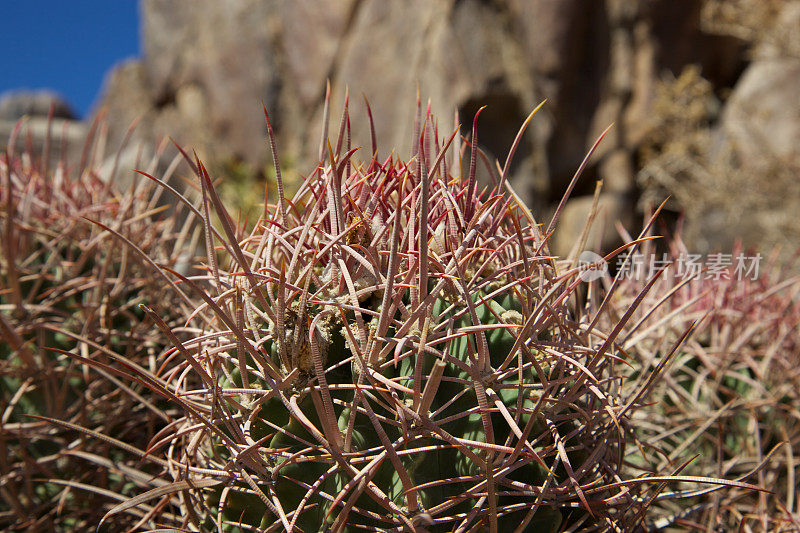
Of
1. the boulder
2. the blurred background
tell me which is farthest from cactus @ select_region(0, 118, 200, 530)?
the boulder

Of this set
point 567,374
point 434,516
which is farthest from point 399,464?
point 567,374

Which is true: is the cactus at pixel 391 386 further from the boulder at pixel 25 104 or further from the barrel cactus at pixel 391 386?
the boulder at pixel 25 104

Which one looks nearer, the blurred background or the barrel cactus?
the barrel cactus

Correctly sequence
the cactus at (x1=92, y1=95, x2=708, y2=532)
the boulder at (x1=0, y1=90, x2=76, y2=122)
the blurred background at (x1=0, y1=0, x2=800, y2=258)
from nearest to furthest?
the cactus at (x1=92, y1=95, x2=708, y2=532) < the blurred background at (x1=0, y1=0, x2=800, y2=258) < the boulder at (x1=0, y1=90, x2=76, y2=122)

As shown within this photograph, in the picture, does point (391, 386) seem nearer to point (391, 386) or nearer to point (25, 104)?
point (391, 386)

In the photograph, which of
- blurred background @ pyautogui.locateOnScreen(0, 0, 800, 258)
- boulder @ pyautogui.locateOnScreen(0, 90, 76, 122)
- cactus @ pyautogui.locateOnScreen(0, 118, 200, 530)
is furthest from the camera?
boulder @ pyautogui.locateOnScreen(0, 90, 76, 122)

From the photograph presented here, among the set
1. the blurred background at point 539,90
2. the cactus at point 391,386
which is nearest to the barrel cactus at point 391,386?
the cactus at point 391,386

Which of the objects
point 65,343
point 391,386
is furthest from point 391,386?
point 65,343

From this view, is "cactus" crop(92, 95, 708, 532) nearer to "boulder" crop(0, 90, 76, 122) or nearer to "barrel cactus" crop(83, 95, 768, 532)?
"barrel cactus" crop(83, 95, 768, 532)

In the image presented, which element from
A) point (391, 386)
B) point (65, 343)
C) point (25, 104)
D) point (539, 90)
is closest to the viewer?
point (391, 386)
